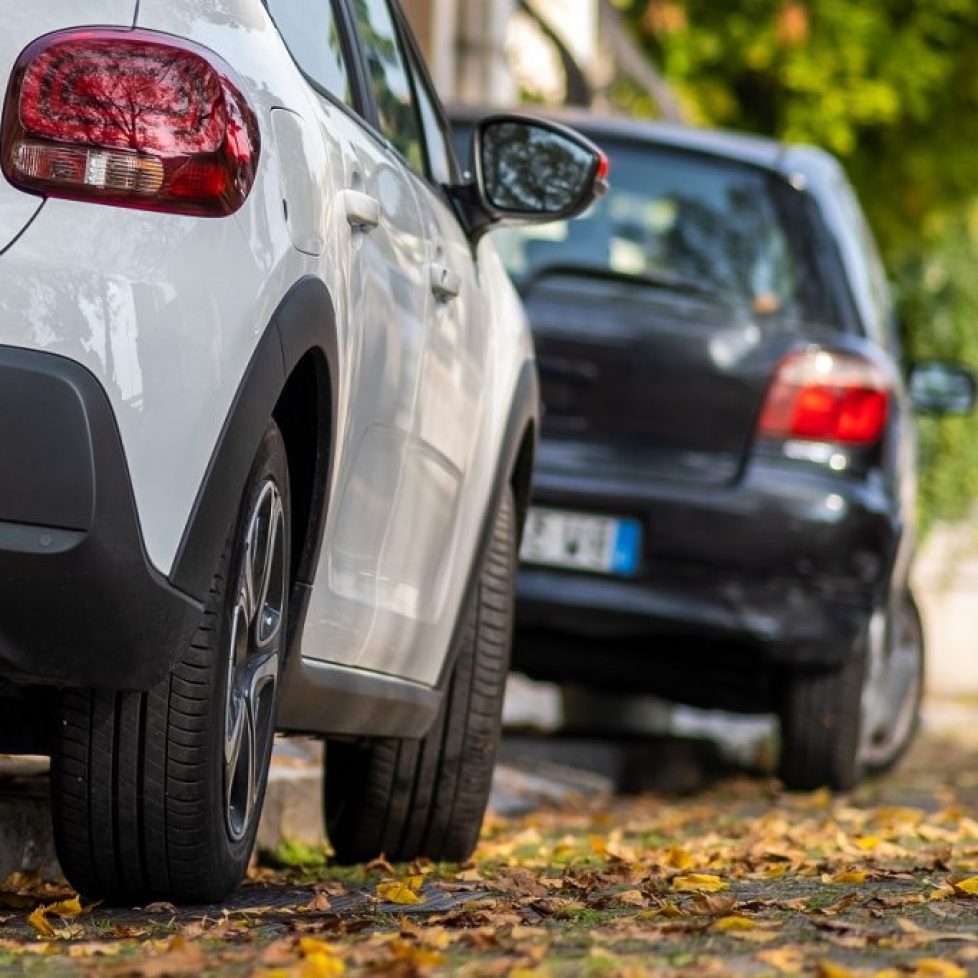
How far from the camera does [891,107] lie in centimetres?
1741

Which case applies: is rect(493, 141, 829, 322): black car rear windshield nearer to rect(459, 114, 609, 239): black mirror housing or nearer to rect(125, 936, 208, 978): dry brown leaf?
rect(459, 114, 609, 239): black mirror housing

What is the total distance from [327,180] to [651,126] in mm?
4245

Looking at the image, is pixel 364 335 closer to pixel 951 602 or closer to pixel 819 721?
pixel 819 721

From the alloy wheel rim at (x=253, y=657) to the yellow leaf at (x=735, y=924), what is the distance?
80 centimetres

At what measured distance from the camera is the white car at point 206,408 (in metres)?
3.69

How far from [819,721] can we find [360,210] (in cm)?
421

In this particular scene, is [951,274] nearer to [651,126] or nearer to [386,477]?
[651,126]

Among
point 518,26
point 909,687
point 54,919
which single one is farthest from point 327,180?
point 518,26

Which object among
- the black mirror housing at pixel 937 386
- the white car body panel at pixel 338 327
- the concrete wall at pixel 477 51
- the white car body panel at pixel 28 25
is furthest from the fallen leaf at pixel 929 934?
the concrete wall at pixel 477 51

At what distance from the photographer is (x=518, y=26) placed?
22.6 m

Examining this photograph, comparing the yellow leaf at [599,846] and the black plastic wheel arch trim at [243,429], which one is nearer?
the black plastic wheel arch trim at [243,429]

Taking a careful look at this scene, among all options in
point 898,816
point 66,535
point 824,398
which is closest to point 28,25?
point 66,535

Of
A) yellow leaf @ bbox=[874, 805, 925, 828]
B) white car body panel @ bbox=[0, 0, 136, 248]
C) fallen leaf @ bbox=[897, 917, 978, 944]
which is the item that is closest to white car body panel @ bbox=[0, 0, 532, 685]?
white car body panel @ bbox=[0, 0, 136, 248]

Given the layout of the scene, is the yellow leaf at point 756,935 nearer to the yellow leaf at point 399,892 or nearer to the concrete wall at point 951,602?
the yellow leaf at point 399,892
